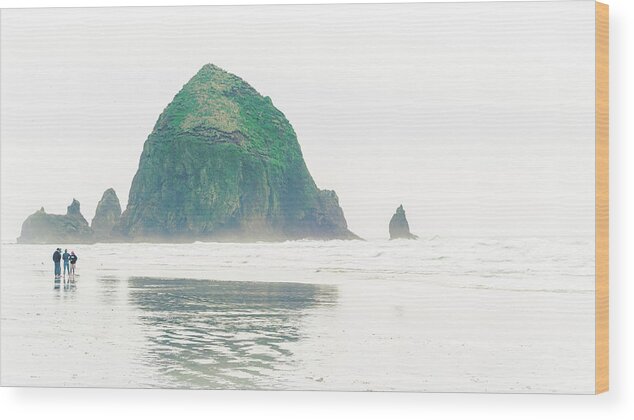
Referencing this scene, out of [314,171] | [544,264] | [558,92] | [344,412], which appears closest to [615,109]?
[558,92]

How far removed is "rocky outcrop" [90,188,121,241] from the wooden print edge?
15.5ft

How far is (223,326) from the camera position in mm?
9680

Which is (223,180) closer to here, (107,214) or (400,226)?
(107,214)

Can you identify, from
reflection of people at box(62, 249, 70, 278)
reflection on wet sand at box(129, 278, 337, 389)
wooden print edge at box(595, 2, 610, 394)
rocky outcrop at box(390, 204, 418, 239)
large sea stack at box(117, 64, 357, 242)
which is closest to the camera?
wooden print edge at box(595, 2, 610, 394)

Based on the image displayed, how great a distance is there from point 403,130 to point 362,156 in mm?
478

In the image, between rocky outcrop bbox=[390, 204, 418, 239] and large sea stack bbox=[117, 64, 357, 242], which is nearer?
rocky outcrop bbox=[390, 204, 418, 239]

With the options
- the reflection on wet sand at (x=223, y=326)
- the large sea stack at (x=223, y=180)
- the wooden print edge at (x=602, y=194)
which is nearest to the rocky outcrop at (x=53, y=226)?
the large sea stack at (x=223, y=180)

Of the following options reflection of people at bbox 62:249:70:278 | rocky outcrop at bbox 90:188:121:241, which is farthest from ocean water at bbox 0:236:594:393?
rocky outcrop at bbox 90:188:121:241

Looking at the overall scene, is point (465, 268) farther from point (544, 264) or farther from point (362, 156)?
point (362, 156)

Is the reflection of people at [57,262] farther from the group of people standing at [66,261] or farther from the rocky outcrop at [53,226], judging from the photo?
the rocky outcrop at [53,226]

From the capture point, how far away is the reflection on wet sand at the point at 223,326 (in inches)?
372

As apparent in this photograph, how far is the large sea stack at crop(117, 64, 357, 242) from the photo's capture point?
10016 mm

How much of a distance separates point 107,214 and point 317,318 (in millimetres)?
2412

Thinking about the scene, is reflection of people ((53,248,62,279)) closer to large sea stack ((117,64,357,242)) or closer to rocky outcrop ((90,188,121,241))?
rocky outcrop ((90,188,121,241))
